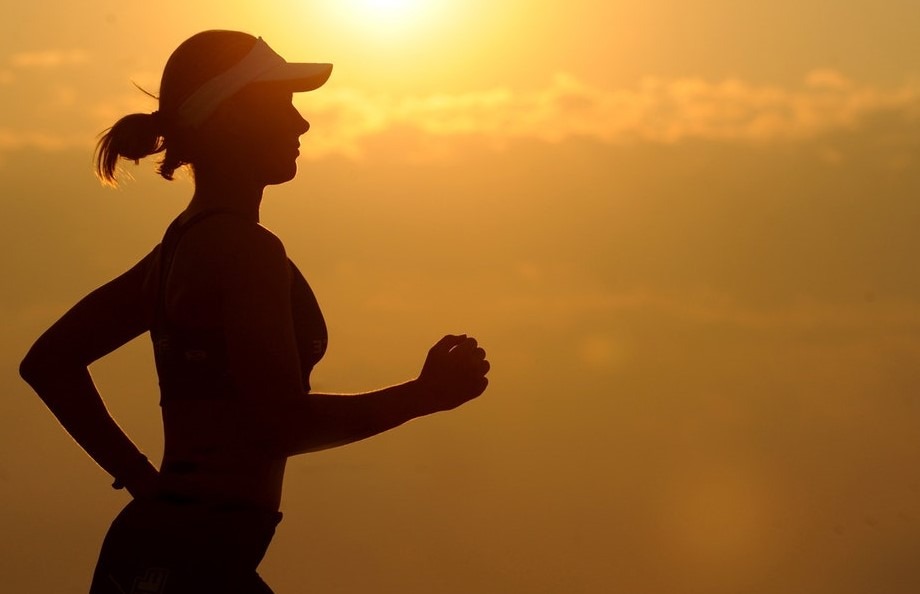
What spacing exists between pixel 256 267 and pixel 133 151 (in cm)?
72

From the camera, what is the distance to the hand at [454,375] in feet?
14.7

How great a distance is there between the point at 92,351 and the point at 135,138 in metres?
0.69

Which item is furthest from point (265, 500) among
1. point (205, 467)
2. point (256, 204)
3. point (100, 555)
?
point (256, 204)

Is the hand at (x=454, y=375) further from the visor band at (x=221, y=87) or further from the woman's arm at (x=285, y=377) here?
the visor band at (x=221, y=87)

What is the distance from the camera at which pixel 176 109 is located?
482 cm

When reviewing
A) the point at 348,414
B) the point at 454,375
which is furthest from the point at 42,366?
the point at 454,375

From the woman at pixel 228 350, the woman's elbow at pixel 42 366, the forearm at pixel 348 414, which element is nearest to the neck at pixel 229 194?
the woman at pixel 228 350

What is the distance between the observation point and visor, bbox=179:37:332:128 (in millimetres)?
4730

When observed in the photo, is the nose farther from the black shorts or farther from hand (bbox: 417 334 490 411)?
the black shorts

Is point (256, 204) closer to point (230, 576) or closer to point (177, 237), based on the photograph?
point (177, 237)

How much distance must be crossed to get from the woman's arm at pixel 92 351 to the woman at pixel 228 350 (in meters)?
0.10

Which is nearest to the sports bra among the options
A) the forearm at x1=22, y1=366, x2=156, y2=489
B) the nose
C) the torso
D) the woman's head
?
the torso

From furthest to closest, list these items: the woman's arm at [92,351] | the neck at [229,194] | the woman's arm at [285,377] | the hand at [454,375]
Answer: the woman's arm at [92,351] → the neck at [229,194] → the hand at [454,375] → the woman's arm at [285,377]

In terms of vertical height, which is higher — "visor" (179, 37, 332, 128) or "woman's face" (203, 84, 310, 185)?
"visor" (179, 37, 332, 128)
